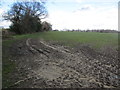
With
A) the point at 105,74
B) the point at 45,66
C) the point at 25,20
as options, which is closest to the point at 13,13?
the point at 25,20

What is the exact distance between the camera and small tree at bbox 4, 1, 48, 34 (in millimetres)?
25344

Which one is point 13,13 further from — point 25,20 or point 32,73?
point 32,73

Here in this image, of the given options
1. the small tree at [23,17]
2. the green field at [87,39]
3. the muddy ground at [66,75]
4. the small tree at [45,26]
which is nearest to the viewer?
the muddy ground at [66,75]

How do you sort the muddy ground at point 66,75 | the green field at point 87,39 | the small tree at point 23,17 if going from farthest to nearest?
the small tree at point 23,17 < the green field at point 87,39 < the muddy ground at point 66,75

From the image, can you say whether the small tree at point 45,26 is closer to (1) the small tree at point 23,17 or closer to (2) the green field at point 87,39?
(1) the small tree at point 23,17

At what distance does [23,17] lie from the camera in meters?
25.5

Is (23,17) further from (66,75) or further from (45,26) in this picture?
(66,75)

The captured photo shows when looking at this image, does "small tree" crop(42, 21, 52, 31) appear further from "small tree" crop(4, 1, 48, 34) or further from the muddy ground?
the muddy ground

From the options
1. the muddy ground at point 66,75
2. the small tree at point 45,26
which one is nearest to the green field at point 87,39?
the muddy ground at point 66,75

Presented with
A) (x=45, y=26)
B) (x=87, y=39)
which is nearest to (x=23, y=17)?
(x=45, y=26)

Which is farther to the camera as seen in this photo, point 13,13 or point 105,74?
point 13,13

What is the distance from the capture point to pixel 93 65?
19.5 ft

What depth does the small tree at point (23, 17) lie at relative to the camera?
2534cm

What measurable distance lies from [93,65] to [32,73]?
8.90ft
